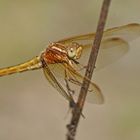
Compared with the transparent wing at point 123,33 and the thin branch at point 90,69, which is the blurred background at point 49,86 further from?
the thin branch at point 90,69

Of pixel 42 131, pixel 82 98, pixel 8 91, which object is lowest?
pixel 82 98

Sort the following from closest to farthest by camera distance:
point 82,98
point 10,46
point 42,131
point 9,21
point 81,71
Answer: point 82,98 → point 81,71 → point 42,131 → point 10,46 → point 9,21

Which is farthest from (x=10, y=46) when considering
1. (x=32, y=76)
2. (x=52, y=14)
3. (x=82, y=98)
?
(x=82, y=98)

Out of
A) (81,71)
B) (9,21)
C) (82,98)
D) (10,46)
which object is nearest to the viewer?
(82,98)

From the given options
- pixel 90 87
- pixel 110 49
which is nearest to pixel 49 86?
pixel 110 49

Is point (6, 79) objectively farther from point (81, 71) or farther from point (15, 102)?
point (81, 71)

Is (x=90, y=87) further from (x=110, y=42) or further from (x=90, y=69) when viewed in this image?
(x=90, y=69)

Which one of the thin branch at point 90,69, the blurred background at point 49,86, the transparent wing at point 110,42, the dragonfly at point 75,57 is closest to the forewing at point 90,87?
the dragonfly at point 75,57

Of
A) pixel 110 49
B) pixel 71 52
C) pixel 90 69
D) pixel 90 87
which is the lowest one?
pixel 90 69
